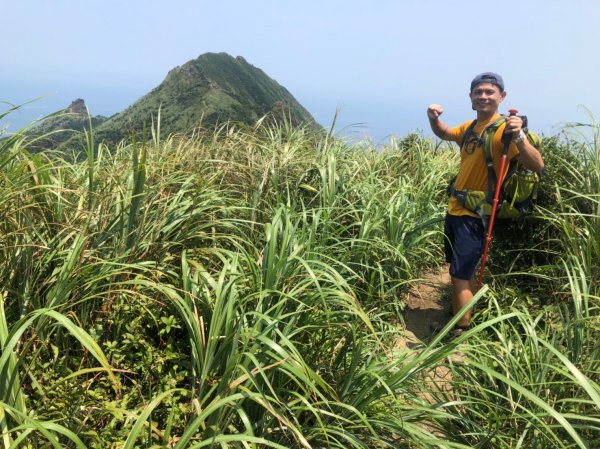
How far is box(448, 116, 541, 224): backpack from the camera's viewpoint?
9.29ft

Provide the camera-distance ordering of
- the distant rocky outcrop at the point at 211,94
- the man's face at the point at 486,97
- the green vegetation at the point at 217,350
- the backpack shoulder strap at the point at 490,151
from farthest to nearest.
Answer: the distant rocky outcrop at the point at 211,94
the man's face at the point at 486,97
the backpack shoulder strap at the point at 490,151
the green vegetation at the point at 217,350

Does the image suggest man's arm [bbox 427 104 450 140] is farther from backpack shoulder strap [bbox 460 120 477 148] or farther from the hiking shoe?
the hiking shoe

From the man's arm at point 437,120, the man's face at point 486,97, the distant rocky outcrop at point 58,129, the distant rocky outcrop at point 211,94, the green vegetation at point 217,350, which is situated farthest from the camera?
the distant rocky outcrop at point 211,94

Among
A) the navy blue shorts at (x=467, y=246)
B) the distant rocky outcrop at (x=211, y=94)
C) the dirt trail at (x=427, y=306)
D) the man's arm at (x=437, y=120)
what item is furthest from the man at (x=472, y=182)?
the distant rocky outcrop at (x=211, y=94)

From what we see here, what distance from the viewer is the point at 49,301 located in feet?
5.58

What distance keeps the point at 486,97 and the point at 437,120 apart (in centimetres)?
53

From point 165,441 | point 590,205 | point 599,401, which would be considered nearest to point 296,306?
point 165,441

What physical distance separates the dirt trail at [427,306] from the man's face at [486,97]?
124 centimetres

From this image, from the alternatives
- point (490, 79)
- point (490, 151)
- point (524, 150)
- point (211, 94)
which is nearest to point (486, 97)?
point (490, 79)

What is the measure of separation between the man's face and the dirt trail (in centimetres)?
124

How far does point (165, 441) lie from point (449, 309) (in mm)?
2522

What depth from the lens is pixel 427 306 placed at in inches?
136

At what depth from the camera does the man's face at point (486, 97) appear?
2949 mm

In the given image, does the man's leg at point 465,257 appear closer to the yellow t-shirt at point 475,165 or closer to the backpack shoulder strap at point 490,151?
the yellow t-shirt at point 475,165
